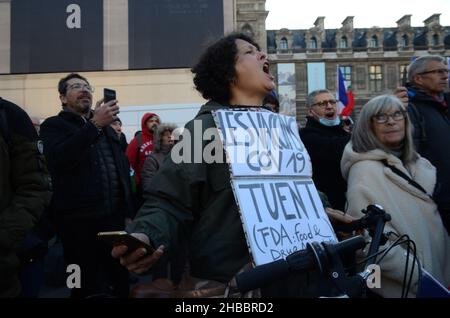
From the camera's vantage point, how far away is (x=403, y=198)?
2361 mm

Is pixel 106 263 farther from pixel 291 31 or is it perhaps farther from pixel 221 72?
pixel 291 31

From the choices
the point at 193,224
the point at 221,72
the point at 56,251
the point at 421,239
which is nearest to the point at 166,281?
the point at 193,224

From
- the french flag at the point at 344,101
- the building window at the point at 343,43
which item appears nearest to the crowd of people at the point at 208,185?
the french flag at the point at 344,101

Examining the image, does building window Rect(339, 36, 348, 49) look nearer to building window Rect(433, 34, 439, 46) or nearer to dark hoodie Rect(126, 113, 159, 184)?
building window Rect(433, 34, 439, 46)

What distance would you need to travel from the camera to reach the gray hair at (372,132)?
8.45ft

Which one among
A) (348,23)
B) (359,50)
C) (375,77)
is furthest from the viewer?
(348,23)

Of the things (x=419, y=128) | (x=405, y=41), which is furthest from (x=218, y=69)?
(x=405, y=41)

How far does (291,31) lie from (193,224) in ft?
167

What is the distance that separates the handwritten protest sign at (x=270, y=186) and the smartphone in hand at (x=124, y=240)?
1.29ft

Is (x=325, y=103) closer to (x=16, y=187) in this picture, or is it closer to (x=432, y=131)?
(x=432, y=131)

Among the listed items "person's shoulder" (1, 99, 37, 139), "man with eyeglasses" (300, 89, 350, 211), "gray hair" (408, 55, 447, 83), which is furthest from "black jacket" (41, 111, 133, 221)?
"gray hair" (408, 55, 447, 83)

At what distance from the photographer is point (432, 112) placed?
3.23 meters

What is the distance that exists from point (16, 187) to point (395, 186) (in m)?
1.97

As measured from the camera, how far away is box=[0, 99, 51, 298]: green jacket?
78.3 inches
